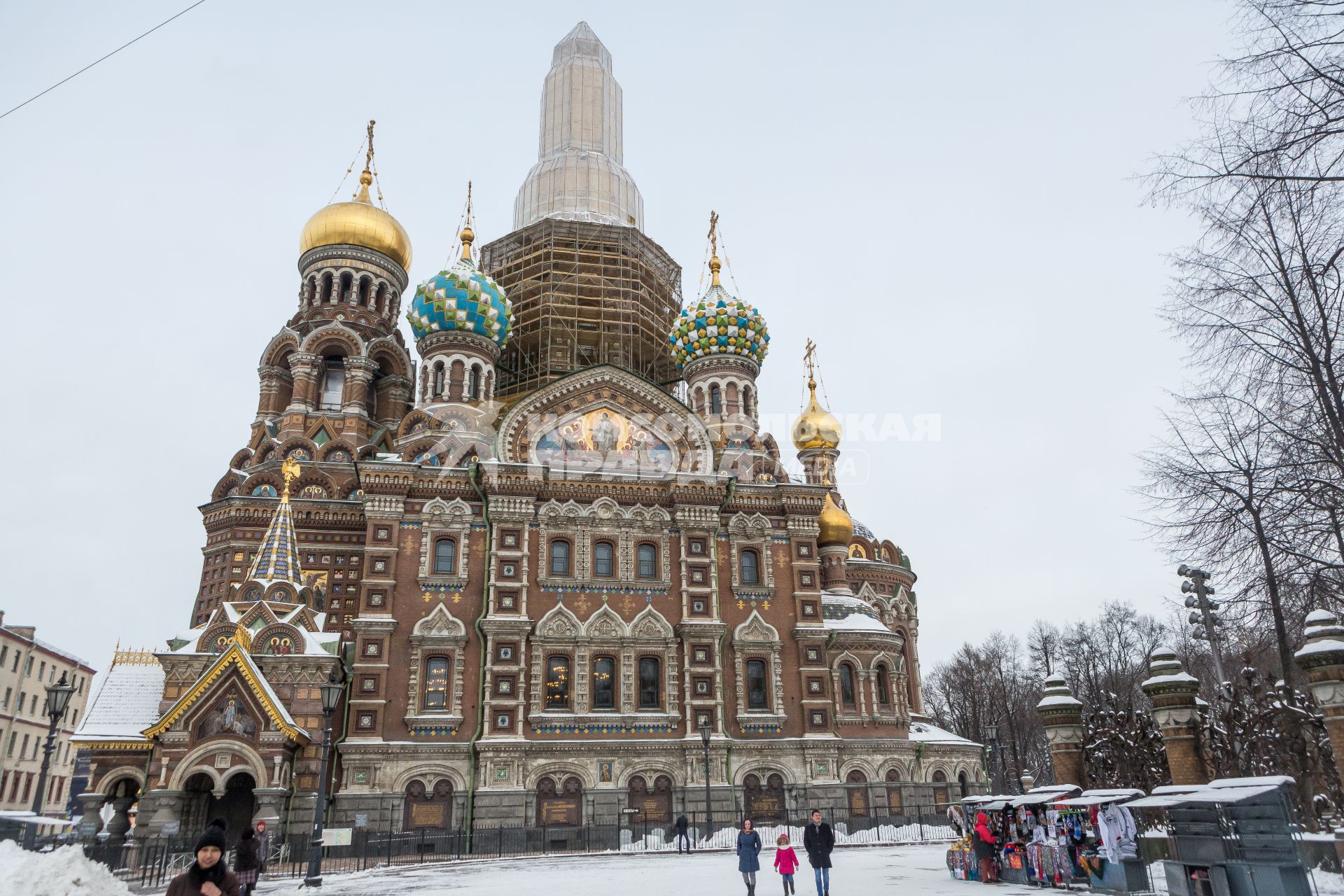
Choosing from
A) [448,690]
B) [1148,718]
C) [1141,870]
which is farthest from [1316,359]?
[448,690]

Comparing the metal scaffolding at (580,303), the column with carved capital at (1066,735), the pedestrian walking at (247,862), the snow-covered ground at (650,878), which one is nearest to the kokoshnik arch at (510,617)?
the metal scaffolding at (580,303)

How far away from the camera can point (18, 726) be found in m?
40.6

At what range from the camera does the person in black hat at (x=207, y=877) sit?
16.7ft

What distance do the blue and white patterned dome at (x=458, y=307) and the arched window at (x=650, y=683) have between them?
12256 mm

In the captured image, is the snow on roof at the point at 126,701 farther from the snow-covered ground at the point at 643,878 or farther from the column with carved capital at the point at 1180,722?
the column with carved capital at the point at 1180,722

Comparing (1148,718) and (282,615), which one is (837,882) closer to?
(1148,718)

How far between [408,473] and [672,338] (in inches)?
477

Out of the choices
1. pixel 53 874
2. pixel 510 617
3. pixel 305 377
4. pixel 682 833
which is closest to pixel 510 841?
pixel 682 833

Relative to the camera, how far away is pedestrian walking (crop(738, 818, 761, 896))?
1188cm

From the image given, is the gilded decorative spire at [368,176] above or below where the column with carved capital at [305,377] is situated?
above

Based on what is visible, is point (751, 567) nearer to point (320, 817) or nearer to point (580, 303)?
point (580, 303)

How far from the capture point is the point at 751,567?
28.4m

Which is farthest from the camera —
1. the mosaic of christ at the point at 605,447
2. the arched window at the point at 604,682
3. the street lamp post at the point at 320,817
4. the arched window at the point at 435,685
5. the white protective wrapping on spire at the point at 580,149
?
the white protective wrapping on spire at the point at 580,149

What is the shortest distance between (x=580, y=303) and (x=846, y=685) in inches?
716
